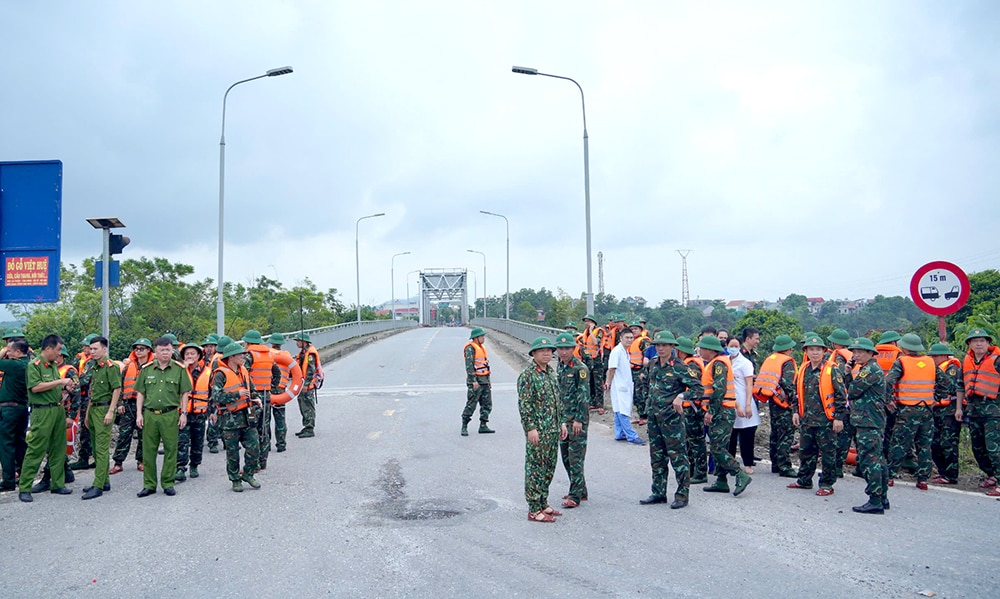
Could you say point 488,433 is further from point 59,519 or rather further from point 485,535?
point 59,519

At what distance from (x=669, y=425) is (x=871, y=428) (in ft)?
6.16

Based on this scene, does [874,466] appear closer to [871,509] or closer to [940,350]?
[871,509]

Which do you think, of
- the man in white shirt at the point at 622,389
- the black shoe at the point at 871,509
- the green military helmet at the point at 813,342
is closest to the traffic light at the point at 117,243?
the man in white shirt at the point at 622,389

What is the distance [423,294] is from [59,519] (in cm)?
10476

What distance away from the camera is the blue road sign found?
32.4 ft

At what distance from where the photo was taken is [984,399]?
24.2 ft

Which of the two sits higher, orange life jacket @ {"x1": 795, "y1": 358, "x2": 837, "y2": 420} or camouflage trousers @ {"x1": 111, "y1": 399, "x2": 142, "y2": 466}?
orange life jacket @ {"x1": 795, "y1": 358, "x2": 837, "y2": 420}

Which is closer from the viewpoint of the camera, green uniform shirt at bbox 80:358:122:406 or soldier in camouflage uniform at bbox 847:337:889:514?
soldier in camouflage uniform at bbox 847:337:889:514

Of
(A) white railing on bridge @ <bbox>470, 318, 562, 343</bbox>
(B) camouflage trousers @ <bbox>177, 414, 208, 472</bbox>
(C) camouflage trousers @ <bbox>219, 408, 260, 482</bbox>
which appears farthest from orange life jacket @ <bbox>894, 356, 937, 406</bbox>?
(A) white railing on bridge @ <bbox>470, 318, 562, 343</bbox>

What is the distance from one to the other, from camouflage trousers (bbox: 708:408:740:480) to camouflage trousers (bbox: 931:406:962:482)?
2.40 metres

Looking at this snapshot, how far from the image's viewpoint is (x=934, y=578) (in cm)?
471

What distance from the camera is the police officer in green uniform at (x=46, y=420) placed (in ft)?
24.0

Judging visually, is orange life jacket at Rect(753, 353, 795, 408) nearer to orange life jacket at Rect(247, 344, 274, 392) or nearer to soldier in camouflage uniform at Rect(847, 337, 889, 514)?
soldier in camouflage uniform at Rect(847, 337, 889, 514)

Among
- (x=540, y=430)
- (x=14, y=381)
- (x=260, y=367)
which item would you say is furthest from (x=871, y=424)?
(x=14, y=381)
